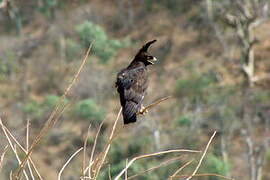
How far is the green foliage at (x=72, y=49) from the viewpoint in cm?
3500

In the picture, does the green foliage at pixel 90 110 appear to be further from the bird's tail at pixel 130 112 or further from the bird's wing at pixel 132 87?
the bird's tail at pixel 130 112

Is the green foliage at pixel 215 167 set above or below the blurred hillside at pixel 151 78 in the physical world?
above

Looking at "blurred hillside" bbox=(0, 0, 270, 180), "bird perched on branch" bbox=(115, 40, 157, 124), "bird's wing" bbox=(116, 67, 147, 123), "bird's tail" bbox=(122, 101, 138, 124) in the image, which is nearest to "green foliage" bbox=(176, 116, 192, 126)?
"blurred hillside" bbox=(0, 0, 270, 180)

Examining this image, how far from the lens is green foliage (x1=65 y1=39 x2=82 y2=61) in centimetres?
3500

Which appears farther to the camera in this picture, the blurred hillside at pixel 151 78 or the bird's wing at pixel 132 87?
the blurred hillside at pixel 151 78

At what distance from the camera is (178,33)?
121 ft

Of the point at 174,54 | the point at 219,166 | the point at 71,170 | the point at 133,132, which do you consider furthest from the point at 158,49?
the point at 219,166

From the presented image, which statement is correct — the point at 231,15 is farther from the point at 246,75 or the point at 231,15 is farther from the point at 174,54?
the point at 174,54

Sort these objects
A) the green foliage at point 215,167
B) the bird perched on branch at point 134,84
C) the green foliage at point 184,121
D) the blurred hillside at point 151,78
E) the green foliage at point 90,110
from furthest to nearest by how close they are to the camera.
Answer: the green foliage at point 90,110, the green foliage at point 184,121, the blurred hillside at point 151,78, the green foliage at point 215,167, the bird perched on branch at point 134,84

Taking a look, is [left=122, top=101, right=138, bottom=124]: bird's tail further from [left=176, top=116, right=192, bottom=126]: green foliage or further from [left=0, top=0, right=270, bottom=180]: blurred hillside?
[left=176, top=116, right=192, bottom=126]: green foliage

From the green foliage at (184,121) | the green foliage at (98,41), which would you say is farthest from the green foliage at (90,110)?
the green foliage at (98,41)

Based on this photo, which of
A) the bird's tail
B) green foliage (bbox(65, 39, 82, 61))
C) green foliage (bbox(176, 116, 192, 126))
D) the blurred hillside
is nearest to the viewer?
the bird's tail

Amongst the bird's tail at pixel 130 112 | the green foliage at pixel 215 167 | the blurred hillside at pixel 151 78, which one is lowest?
the blurred hillside at pixel 151 78

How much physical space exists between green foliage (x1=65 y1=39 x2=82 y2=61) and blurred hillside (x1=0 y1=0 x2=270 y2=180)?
2.0 inches
